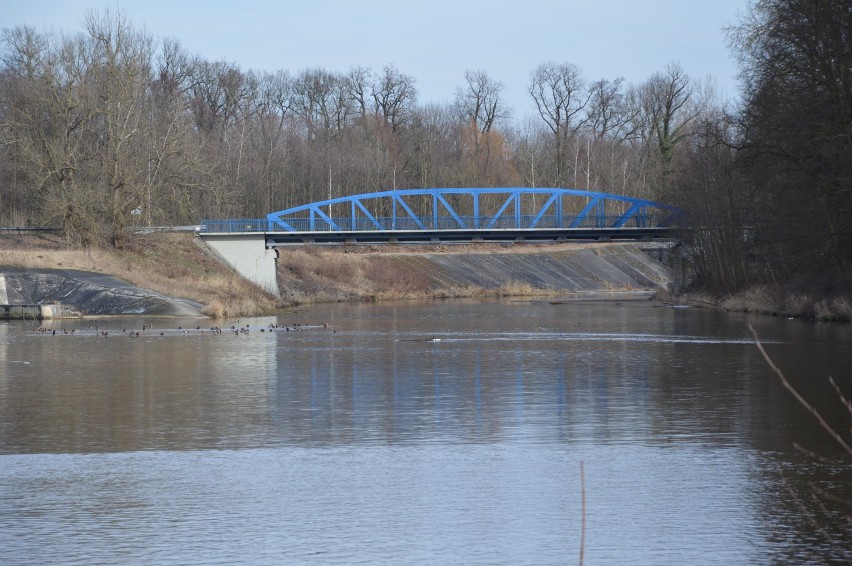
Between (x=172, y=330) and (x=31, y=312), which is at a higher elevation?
(x=31, y=312)

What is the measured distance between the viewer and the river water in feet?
40.2

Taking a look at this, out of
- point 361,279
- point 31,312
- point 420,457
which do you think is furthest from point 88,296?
point 420,457

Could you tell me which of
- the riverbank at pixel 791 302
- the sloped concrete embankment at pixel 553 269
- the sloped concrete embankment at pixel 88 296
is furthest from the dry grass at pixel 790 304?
the sloped concrete embankment at pixel 553 269

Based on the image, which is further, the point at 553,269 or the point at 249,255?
the point at 553,269

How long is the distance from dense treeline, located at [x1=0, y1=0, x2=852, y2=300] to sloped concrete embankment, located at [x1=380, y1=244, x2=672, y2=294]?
6955 mm

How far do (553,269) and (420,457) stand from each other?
78685mm

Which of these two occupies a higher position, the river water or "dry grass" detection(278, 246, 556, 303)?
"dry grass" detection(278, 246, 556, 303)

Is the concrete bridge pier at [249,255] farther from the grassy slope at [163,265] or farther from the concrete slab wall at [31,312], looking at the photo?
the concrete slab wall at [31,312]

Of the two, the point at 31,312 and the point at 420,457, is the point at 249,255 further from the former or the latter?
the point at 420,457

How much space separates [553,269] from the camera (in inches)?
3740

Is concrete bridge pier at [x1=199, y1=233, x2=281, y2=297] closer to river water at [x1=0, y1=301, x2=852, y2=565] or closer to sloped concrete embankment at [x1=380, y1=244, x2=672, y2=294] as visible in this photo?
sloped concrete embankment at [x1=380, y1=244, x2=672, y2=294]

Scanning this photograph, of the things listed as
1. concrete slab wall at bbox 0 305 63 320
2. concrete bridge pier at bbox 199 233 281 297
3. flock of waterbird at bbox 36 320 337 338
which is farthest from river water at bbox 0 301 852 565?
concrete bridge pier at bbox 199 233 281 297

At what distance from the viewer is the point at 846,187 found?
3859 cm

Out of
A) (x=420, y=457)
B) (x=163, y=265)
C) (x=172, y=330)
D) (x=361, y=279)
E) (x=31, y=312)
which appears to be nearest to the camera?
(x=420, y=457)
